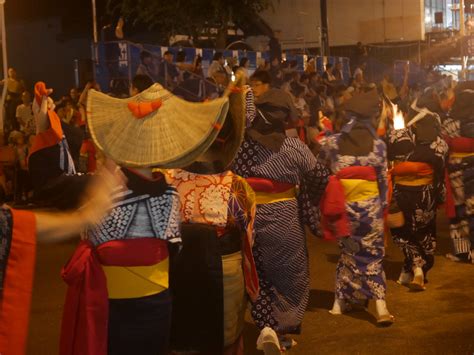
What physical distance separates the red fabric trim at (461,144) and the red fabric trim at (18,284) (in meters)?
6.55

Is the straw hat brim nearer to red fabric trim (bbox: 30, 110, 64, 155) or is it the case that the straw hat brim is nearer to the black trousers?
red fabric trim (bbox: 30, 110, 64, 155)

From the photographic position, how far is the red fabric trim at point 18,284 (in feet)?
11.5

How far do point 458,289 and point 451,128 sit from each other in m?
1.97

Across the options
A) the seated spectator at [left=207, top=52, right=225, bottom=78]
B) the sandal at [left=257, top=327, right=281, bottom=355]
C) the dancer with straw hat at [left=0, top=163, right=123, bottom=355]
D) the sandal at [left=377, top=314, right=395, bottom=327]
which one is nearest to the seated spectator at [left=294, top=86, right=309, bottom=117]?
the seated spectator at [left=207, top=52, right=225, bottom=78]

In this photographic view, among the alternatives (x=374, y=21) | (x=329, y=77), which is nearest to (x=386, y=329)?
(x=329, y=77)

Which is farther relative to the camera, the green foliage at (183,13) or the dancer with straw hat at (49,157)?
the green foliage at (183,13)

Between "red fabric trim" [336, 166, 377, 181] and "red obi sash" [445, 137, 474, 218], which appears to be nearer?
"red fabric trim" [336, 166, 377, 181]

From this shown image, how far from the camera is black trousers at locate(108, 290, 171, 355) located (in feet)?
13.1

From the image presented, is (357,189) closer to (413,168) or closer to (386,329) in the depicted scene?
(386,329)

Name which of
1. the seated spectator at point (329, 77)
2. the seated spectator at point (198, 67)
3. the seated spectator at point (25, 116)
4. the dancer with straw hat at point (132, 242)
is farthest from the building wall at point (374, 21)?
the dancer with straw hat at point (132, 242)

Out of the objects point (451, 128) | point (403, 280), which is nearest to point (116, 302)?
point (403, 280)

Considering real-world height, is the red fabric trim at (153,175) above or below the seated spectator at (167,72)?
below

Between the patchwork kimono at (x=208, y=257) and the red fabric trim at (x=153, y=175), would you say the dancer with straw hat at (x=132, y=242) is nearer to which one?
the red fabric trim at (x=153, y=175)

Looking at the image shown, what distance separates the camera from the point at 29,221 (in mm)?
3539
